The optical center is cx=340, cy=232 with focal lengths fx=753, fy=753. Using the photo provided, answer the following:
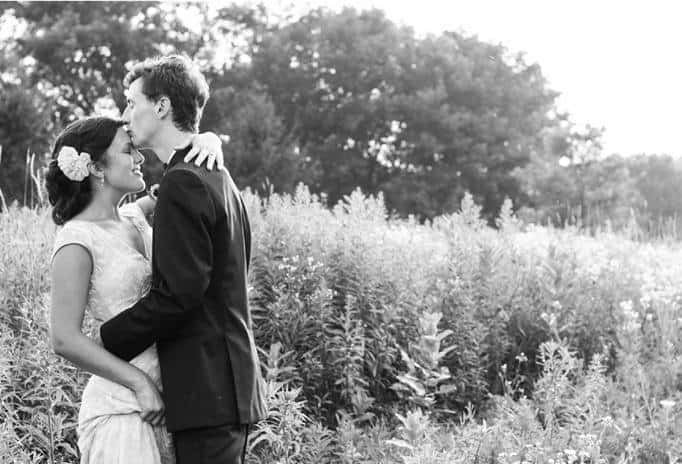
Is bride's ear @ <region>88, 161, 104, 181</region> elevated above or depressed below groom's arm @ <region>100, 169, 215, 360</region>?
above

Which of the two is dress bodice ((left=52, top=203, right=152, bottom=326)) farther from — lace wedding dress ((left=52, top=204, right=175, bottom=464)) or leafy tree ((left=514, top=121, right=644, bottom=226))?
leafy tree ((left=514, top=121, right=644, bottom=226))

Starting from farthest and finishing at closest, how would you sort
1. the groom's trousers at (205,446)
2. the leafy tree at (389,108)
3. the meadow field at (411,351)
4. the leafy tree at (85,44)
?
the leafy tree at (389,108) → the leafy tree at (85,44) → the meadow field at (411,351) → the groom's trousers at (205,446)

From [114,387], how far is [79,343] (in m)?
0.19

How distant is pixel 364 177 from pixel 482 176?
4930 mm

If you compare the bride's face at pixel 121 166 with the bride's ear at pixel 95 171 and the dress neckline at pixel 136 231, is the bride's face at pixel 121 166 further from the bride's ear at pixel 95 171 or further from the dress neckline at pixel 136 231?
the dress neckline at pixel 136 231

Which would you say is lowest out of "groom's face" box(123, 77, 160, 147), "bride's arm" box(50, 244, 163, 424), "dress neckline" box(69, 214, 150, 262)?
"bride's arm" box(50, 244, 163, 424)

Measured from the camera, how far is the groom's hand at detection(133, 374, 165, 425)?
250 centimetres

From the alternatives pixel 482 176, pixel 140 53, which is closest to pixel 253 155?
pixel 140 53

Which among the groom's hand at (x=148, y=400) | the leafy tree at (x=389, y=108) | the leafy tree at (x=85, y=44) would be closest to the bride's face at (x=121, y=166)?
the groom's hand at (x=148, y=400)

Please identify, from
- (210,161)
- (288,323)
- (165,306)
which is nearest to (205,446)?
(165,306)

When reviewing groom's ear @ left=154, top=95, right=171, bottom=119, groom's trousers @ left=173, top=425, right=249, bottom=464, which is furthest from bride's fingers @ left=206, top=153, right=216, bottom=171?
groom's trousers @ left=173, top=425, right=249, bottom=464

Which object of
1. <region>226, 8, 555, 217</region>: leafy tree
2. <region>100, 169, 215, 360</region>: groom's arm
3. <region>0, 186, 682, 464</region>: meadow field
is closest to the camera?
<region>100, 169, 215, 360</region>: groom's arm

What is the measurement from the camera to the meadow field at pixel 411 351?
4.19 meters

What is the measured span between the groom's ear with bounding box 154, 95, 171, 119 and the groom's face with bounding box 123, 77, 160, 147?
11 mm
